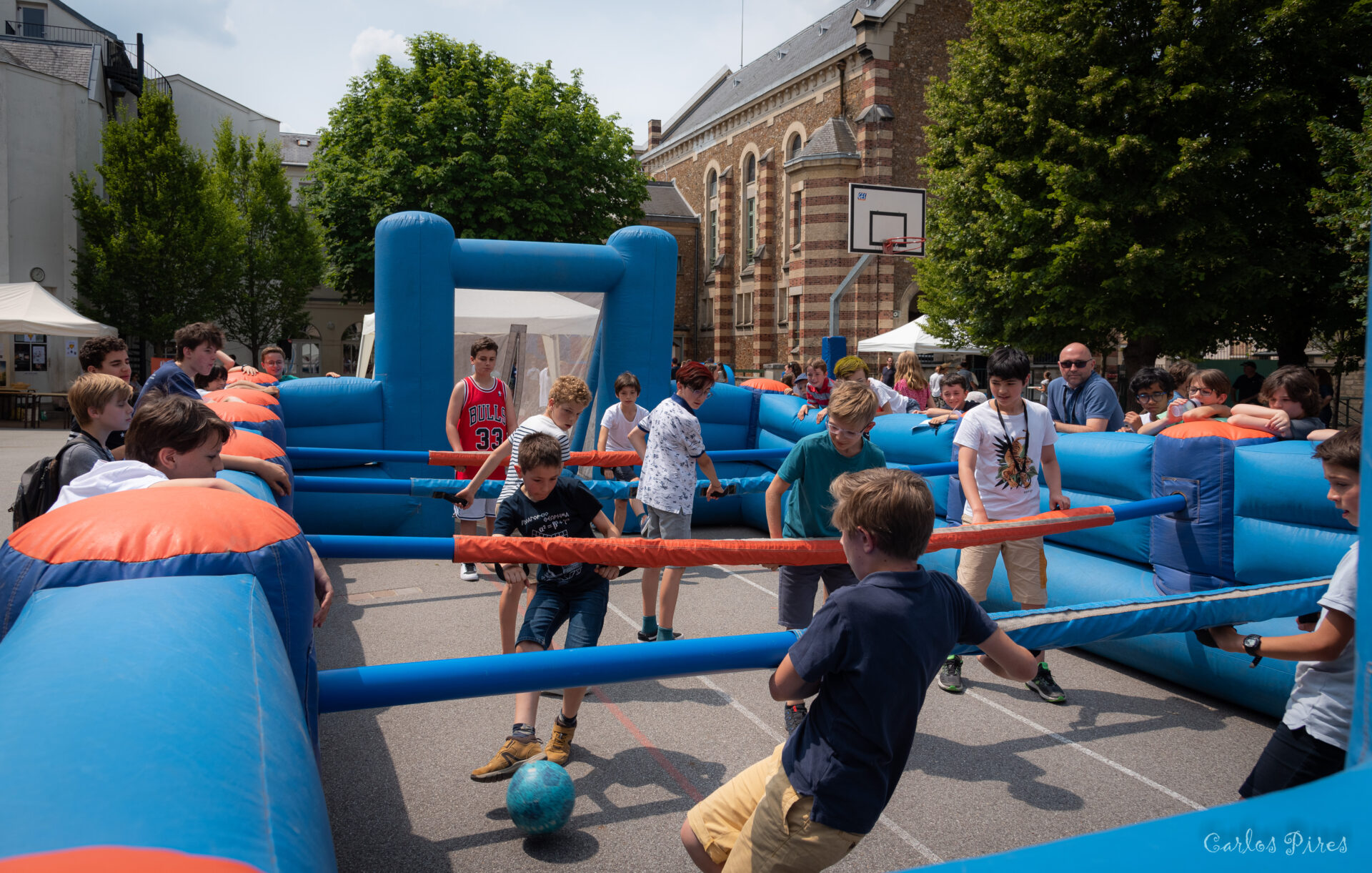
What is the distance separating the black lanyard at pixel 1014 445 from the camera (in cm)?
512

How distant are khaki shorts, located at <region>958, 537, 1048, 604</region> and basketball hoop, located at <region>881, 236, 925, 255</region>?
1431cm

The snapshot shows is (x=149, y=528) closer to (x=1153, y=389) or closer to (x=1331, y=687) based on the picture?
(x=1331, y=687)

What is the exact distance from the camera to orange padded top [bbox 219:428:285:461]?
148 inches

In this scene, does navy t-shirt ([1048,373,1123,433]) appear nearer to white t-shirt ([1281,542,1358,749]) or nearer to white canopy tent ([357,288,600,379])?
white t-shirt ([1281,542,1358,749])

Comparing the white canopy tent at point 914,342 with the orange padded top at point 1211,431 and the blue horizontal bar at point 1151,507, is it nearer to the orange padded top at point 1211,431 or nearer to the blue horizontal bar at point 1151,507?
the orange padded top at point 1211,431

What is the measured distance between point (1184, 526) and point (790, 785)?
403 centimetres

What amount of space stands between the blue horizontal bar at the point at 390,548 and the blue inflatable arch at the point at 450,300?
563 centimetres

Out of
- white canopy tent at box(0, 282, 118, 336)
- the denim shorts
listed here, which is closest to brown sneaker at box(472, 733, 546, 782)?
the denim shorts

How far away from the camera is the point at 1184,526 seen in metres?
5.18

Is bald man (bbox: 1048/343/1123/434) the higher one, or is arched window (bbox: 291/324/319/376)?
arched window (bbox: 291/324/319/376)

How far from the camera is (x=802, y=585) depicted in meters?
4.49

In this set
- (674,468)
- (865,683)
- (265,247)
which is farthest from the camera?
(265,247)

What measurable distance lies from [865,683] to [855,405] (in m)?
2.34

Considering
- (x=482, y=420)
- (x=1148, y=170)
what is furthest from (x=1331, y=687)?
(x=1148, y=170)
